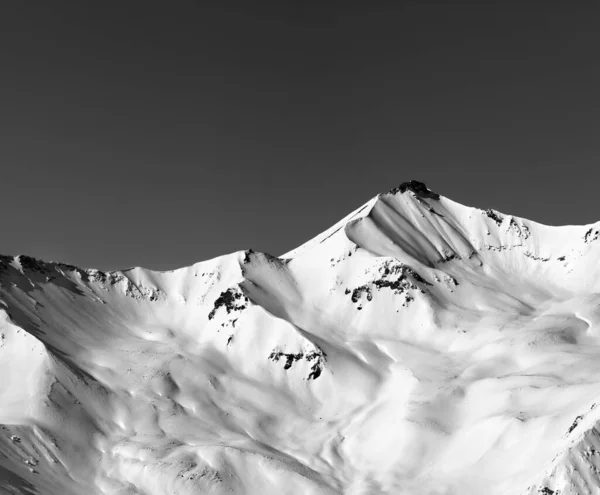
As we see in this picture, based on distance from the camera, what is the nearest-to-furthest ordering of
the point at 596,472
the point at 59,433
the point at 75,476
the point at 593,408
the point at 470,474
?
the point at 596,472 < the point at 593,408 < the point at 470,474 < the point at 75,476 < the point at 59,433

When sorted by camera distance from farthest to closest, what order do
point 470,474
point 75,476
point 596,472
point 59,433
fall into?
point 59,433, point 75,476, point 470,474, point 596,472

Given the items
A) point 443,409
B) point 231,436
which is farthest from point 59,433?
point 443,409

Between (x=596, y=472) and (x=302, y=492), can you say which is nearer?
(x=596, y=472)

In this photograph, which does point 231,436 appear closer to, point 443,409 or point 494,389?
point 443,409

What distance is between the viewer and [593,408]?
15138cm

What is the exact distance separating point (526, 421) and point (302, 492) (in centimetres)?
5494

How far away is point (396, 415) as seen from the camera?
648ft

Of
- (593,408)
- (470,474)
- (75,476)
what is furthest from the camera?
(75,476)

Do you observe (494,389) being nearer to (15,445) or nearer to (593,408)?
(593,408)

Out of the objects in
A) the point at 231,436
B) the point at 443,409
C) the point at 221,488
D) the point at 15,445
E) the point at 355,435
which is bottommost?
the point at 15,445

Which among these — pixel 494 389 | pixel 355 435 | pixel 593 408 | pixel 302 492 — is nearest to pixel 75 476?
pixel 302 492

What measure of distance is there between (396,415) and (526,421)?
3918 cm

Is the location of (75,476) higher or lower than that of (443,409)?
lower

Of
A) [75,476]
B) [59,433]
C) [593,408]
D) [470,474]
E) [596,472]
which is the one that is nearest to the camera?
[596,472]
